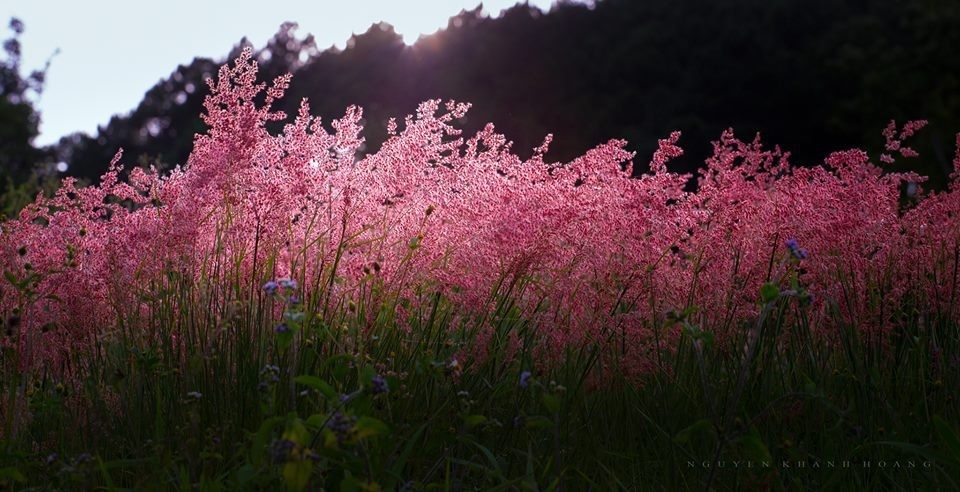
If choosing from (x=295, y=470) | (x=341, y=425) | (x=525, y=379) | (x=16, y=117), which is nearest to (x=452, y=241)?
(x=525, y=379)

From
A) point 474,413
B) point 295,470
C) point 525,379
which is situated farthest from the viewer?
point 474,413

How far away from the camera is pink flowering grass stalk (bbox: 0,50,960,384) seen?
3467 millimetres

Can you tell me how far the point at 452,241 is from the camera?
3.93 metres

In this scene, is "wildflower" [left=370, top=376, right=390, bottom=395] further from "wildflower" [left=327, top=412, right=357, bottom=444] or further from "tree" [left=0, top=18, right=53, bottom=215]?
"tree" [left=0, top=18, right=53, bottom=215]

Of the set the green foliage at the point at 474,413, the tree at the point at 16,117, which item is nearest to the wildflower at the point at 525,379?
the green foliage at the point at 474,413

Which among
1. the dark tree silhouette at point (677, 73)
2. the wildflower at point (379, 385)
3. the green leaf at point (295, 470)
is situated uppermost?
the dark tree silhouette at point (677, 73)

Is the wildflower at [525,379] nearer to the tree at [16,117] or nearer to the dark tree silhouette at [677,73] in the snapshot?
the dark tree silhouette at [677,73]

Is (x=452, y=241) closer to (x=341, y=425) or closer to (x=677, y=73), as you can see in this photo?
(x=341, y=425)

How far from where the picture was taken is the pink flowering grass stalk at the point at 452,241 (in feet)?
11.4

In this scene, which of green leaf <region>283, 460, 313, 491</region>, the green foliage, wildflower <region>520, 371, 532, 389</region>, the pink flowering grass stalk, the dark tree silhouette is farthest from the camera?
the dark tree silhouette

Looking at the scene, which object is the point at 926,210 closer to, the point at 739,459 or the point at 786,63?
the point at 739,459

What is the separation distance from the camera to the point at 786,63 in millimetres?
30375

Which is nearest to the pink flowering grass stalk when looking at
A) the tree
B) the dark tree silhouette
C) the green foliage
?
the green foliage

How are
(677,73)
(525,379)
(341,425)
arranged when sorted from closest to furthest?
(341,425) < (525,379) < (677,73)
